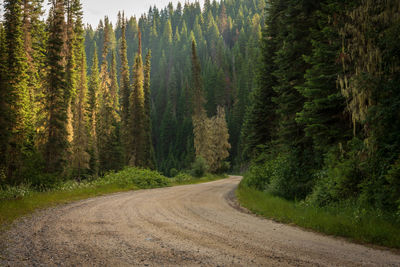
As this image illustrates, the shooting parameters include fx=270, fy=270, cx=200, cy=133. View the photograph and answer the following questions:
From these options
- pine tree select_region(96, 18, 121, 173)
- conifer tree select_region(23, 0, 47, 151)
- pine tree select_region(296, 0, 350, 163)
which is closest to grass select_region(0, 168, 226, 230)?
conifer tree select_region(23, 0, 47, 151)

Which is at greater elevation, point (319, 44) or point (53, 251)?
point (319, 44)

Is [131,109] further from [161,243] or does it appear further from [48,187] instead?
[161,243]

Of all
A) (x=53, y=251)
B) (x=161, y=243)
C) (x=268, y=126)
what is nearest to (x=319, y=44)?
(x=161, y=243)

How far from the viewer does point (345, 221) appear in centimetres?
751

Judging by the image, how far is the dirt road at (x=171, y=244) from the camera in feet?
15.5

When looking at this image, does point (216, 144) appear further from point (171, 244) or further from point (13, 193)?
→ point (171, 244)

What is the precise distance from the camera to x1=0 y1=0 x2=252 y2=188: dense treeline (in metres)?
21.0

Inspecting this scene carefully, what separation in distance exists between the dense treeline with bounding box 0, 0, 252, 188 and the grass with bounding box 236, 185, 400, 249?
1703 centimetres

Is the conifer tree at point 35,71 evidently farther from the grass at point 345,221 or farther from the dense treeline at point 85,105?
the grass at point 345,221

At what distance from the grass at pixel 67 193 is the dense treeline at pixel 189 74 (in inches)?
1146

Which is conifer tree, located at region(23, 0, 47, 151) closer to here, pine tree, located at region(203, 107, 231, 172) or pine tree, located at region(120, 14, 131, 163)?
Result: pine tree, located at region(120, 14, 131, 163)

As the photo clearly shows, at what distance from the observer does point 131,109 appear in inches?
1764

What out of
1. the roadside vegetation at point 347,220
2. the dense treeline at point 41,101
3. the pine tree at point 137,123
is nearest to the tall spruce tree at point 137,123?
the pine tree at point 137,123

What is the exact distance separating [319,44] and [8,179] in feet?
73.1
